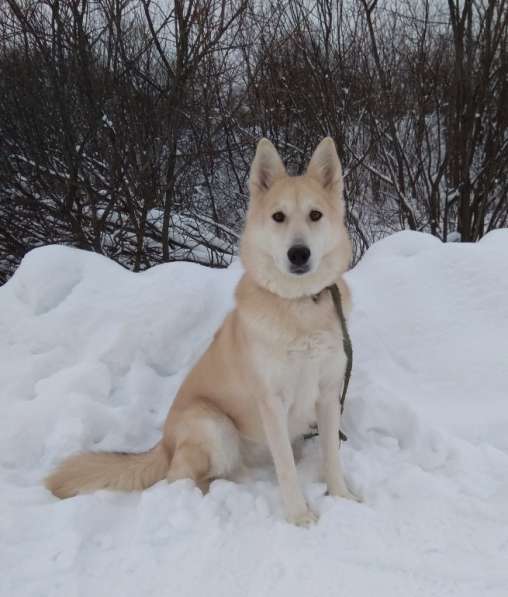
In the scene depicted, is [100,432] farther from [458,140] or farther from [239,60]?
[239,60]

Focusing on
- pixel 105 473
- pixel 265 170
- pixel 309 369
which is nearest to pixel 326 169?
pixel 265 170

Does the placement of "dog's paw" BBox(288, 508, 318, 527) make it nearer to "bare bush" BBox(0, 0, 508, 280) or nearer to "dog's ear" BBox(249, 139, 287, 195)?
"dog's ear" BBox(249, 139, 287, 195)

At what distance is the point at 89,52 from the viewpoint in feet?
14.5

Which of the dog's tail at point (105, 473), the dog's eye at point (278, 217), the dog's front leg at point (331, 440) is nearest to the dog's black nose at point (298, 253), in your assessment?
the dog's eye at point (278, 217)

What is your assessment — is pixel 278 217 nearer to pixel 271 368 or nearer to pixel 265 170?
pixel 265 170

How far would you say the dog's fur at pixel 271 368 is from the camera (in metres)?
2.06

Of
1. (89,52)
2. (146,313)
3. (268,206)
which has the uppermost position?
(89,52)

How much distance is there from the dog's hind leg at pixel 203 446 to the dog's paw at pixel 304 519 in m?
0.44

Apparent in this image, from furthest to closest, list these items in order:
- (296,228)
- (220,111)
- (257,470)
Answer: (220,111) < (257,470) < (296,228)

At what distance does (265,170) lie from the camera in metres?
2.32

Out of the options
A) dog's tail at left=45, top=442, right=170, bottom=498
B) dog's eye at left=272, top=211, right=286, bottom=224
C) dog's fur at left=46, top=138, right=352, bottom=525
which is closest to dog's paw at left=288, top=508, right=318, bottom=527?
A: dog's fur at left=46, top=138, right=352, bottom=525

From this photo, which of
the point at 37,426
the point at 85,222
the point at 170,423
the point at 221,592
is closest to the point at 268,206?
the point at 170,423

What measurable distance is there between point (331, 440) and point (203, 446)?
61cm

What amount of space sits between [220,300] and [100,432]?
1405mm
